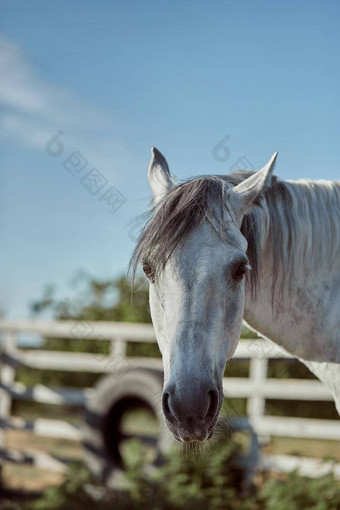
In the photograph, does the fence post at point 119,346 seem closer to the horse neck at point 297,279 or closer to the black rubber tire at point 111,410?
the black rubber tire at point 111,410

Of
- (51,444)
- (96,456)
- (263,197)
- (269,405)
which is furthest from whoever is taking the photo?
(51,444)

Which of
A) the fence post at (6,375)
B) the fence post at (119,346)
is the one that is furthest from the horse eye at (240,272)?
the fence post at (6,375)

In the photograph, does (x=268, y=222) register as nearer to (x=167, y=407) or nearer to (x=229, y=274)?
(x=229, y=274)

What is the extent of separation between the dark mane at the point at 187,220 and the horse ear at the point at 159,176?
17 cm

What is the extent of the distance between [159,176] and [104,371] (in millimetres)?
5338

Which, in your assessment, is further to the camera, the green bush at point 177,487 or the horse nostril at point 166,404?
the green bush at point 177,487

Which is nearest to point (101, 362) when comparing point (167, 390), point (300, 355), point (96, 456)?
point (96, 456)

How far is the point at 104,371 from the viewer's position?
7.53 m

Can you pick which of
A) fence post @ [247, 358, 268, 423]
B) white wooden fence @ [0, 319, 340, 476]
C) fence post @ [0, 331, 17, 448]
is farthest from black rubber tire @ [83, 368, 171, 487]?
fence post @ [0, 331, 17, 448]

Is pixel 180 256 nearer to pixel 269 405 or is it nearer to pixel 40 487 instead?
pixel 40 487

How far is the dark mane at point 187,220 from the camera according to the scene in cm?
215

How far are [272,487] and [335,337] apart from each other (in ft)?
9.93

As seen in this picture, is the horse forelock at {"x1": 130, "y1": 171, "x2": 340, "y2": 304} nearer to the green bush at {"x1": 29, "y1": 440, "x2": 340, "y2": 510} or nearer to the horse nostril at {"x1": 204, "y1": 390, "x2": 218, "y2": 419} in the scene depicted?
→ the horse nostril at {"x1": 204, "y1": 390, "x2": 218, "y2": 419}

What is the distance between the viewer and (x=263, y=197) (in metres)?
2.47
